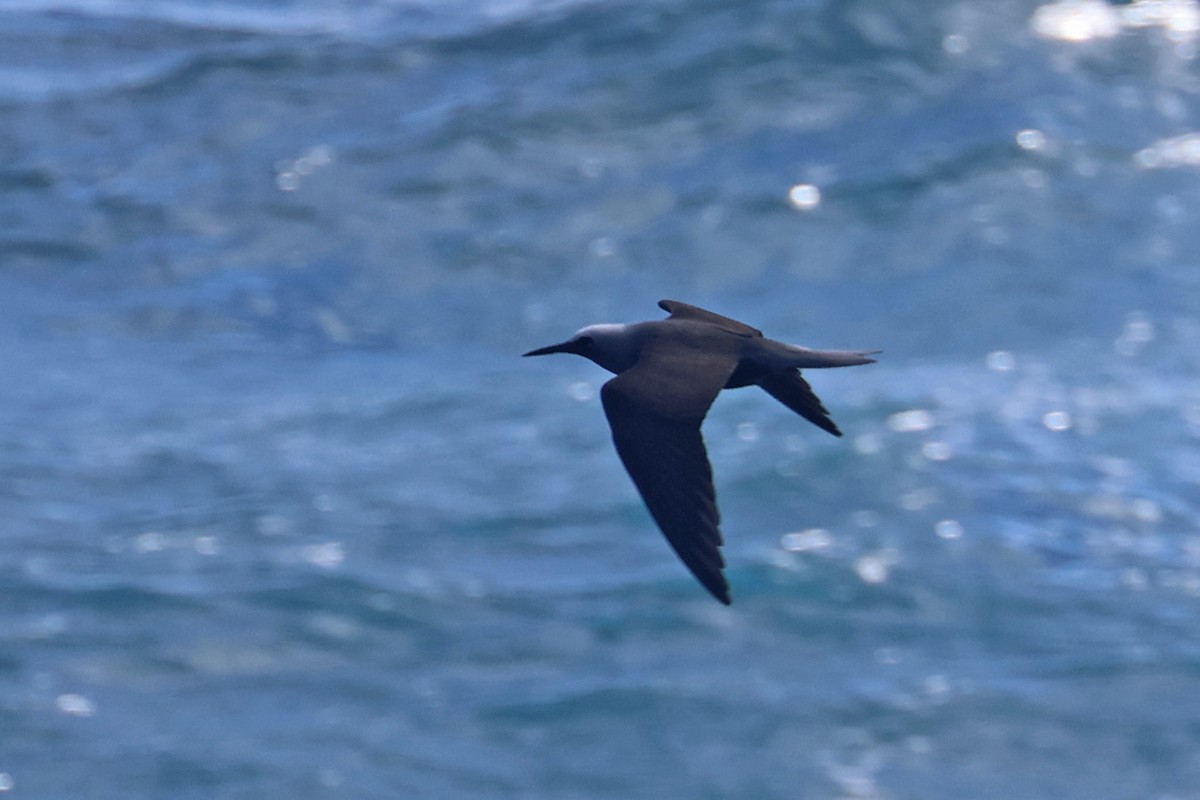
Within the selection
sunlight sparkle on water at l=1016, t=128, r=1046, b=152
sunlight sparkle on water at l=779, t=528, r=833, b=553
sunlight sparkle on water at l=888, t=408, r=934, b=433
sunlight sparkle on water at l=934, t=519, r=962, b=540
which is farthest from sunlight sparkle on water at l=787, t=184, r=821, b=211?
sunlight sparkle on water at l=934, t=519, r=962, b=540

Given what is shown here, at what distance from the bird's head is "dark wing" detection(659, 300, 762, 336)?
199 millimetres

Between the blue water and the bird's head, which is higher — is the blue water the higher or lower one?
the lower one

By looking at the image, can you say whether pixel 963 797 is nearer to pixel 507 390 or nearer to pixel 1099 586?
pixel 1099 586

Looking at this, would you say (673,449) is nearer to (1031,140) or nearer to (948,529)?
(948,529)

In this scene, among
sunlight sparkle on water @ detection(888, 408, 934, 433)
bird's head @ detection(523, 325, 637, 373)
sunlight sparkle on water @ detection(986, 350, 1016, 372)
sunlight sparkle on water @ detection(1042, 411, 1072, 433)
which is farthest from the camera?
sunlight sparkle on water @ detection(986, 350, 1016, 372)

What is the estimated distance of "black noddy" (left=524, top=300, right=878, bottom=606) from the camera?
595 cm

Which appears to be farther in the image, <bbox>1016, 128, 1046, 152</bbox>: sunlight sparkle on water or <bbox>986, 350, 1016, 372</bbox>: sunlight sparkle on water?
<bbox>1016, 128, 1046, 152</bbox>: sunlight sparkle on water

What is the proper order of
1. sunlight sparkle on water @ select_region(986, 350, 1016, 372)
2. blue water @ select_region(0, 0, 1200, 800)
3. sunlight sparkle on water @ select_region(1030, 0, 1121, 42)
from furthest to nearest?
sunlight sparkle on water @ select_region(1030, 0, 1121, 42), sunlight sparkle on water @ select_region(986, 350, 1016, 372), blue water @ select_region(0, 0, 1200, 800)

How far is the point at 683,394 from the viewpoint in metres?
6.13

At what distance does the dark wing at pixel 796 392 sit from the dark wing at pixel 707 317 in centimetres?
19

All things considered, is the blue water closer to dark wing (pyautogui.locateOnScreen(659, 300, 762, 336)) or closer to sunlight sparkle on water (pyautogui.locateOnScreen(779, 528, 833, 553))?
sunlight sparkle on water (pyautogui.locateOnScreen(779, 528, 833, 553))

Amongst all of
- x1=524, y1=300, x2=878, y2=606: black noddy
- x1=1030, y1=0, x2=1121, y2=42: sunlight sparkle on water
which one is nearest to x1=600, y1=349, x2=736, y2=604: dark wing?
x1=524, y1=300, x2=878, y2=606: black noddy

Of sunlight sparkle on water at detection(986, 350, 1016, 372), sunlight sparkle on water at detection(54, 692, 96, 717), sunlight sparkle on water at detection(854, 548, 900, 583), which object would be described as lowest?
sunlight sparkle on water at detection(854, 548, 900, 583)

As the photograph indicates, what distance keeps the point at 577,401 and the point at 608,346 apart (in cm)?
1293
